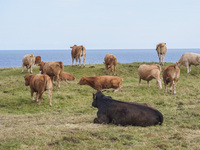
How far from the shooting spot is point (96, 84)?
16.4 m

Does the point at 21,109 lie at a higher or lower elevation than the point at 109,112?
lower

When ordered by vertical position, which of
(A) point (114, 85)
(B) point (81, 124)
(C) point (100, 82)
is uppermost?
(C) point (100, 82)

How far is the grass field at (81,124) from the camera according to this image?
6.60m

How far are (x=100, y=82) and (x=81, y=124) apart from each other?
7.61 metres

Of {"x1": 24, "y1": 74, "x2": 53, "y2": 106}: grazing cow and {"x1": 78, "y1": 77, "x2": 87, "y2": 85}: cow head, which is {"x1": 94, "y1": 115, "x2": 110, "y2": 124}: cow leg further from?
{"x1": 78, "y1": 77, "x2": 87, "y2": 85}: cow head

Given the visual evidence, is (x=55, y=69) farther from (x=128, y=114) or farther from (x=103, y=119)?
(x=128, y=114)

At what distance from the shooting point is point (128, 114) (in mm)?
8719

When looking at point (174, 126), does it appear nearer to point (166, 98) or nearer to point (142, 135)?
point (142, 135)

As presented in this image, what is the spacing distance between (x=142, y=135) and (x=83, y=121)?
2.96 m

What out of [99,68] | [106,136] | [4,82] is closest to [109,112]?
[106,136]

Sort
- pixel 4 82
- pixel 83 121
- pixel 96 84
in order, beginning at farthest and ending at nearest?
pixel 4 82 → pixel 96 84 → pixel 83 121

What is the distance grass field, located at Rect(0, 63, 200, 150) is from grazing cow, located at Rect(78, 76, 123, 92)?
0.59 meters

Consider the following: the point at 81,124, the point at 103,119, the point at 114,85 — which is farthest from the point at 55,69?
the point at 103,119

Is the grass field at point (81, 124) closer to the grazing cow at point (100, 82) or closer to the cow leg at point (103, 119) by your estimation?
the cow leg at point (103, 119)
